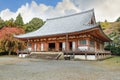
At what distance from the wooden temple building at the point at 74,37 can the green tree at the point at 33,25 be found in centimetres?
2005

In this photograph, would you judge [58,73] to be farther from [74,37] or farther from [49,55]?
[74,37]

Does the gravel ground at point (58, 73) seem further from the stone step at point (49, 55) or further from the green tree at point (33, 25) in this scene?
the green tree at point (33, 25)

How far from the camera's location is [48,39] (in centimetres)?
2755

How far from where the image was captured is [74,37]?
80.8 feet

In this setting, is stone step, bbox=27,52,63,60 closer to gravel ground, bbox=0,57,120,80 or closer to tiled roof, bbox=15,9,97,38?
tiled roof, bbox=15,9,97,38

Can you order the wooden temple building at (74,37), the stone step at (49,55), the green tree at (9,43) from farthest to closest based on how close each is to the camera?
the green tree at (9,43) < the stone step at (49,55) < the wooden temple building at (74,37)

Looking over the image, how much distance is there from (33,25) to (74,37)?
32.4 metres

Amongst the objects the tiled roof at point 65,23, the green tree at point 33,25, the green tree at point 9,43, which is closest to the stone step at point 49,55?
the tiled roof at point 65,23

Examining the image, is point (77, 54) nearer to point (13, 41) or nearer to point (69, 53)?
point (69, 53)

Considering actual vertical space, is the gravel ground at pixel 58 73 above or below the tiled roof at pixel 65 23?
below

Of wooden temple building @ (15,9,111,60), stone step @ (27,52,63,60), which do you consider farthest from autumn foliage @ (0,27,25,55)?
stone step @ (27,52,63,60)

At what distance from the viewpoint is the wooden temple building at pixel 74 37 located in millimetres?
21469

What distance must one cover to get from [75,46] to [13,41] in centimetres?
1522

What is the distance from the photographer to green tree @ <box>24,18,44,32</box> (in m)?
52.6
